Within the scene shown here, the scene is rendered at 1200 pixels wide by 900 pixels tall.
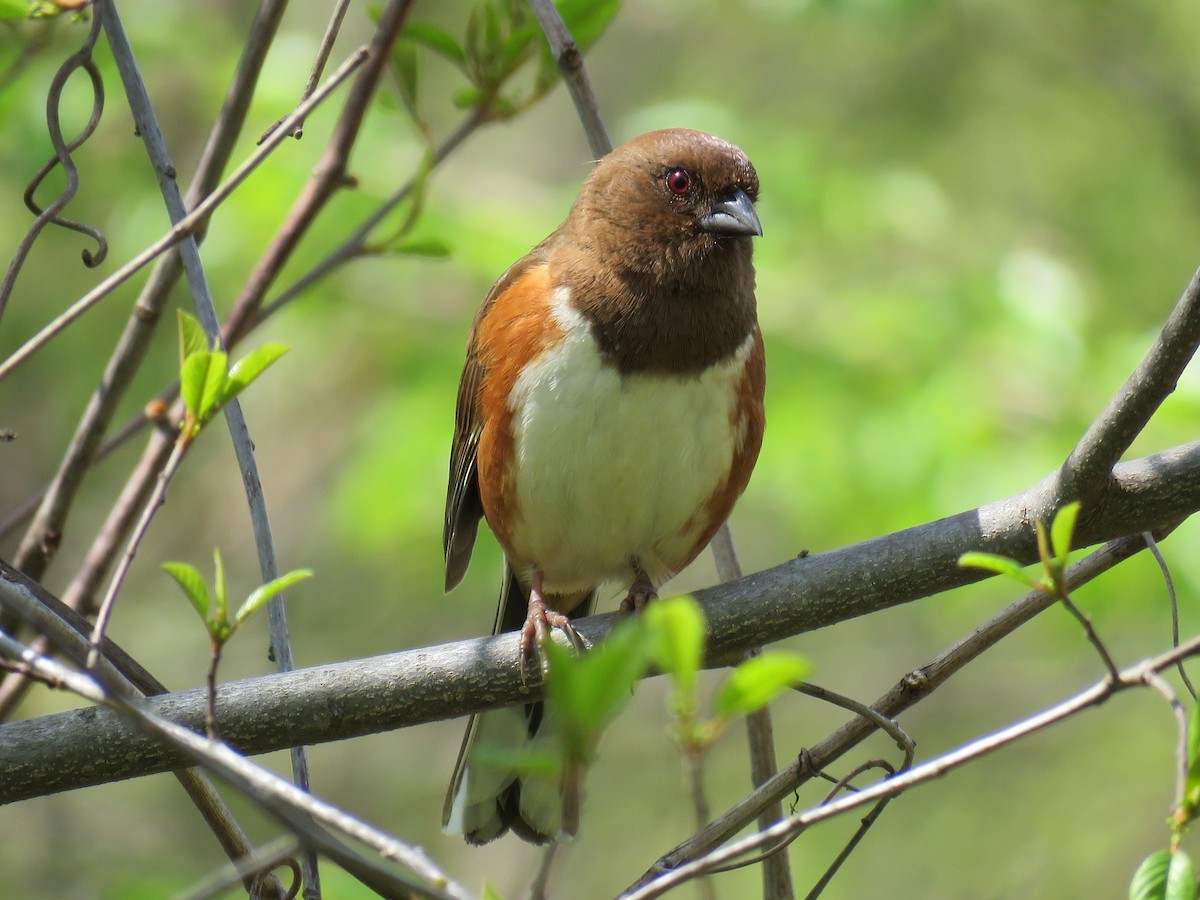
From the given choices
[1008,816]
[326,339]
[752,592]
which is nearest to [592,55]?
[326,339]

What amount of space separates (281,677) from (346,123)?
1.26m

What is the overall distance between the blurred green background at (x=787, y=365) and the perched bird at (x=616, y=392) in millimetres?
608

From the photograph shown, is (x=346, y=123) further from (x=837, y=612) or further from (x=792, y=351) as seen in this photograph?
(x=792, y=351)

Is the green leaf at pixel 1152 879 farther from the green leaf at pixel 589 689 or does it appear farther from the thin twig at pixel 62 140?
the thin twig at pixel 62 140

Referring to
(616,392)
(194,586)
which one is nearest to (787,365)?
(616,392)

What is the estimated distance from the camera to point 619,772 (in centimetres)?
760

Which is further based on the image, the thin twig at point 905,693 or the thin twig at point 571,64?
the thin twig at point 571,64

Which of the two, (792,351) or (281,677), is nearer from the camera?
(281,677)

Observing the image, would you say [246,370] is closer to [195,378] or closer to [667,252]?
[195,378]

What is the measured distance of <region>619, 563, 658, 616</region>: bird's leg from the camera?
129 inches

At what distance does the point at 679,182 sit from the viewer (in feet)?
11.2

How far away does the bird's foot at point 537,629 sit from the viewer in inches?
96.1

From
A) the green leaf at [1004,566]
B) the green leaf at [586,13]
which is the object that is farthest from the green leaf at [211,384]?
the green leaf at [586,13]

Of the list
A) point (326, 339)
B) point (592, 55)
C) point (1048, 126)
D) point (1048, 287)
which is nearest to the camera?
point (1048, 287)
